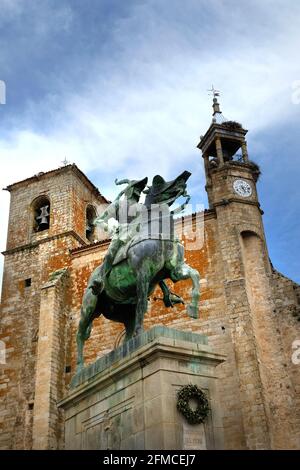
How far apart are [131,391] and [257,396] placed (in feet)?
32.0

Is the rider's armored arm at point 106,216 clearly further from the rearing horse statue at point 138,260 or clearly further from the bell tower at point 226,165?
the bell tower at point 226,165

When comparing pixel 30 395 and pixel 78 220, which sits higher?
pixel 78 220

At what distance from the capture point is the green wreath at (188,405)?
6.91 metres

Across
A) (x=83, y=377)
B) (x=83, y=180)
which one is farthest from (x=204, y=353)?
(x=83, y=180)

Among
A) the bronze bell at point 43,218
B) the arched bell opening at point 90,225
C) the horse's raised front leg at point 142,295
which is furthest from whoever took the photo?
the arched bell opening at point 90,225

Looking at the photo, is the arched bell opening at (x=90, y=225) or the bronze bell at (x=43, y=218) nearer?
the bronze bell at (x=43, y=218)

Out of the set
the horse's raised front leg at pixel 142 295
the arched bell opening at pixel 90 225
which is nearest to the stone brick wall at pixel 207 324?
the arched bell opening at pixel 90 225

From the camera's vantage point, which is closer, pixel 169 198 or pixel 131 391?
pixel 131 391

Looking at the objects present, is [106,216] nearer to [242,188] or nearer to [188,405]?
[188,405]

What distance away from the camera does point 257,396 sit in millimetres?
16297

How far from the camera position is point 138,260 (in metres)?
8.31

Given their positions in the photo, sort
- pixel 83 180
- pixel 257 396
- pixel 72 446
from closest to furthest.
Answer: pixel 72 446 < pixel 257 396 < pixel 83 180

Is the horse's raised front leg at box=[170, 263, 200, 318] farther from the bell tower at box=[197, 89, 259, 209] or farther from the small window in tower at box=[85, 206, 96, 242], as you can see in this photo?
the small window in tower at box=[85, 206, 96, 242]

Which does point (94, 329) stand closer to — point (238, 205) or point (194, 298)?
point (238, 205)
